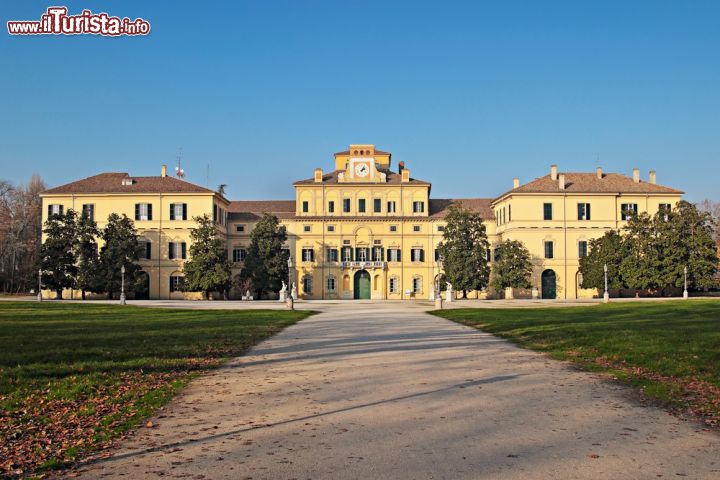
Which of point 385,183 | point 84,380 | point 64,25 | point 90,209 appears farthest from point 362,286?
point 84,380

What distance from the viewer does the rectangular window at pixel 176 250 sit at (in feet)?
210

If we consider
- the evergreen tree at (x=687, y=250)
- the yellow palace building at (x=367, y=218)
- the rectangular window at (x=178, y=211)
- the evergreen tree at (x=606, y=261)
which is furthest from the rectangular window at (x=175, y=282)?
the evergreen tree at (x=687, y=250)

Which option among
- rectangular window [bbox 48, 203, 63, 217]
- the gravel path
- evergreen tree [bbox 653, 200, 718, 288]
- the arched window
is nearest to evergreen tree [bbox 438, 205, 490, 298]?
the arched window

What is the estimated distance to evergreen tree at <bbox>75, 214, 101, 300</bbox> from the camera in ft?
184

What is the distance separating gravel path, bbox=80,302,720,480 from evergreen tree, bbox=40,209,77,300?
50.1 meters

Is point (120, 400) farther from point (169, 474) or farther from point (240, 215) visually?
point (240, 215)

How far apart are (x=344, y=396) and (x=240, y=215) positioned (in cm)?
6286

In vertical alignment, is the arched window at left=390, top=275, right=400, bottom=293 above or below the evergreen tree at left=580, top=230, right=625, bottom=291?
below

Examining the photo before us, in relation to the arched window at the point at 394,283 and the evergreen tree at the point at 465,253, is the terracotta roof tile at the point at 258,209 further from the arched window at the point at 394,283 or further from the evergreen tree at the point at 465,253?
the evergreen tree at the point at 465,253

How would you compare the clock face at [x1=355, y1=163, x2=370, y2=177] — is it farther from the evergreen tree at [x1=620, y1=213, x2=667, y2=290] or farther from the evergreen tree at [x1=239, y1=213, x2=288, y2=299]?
the evergreen tree at [x1=620, y1=213, x2=667, y2=290]

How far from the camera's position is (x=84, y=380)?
10172mm

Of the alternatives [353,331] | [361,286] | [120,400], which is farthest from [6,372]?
[361,286]

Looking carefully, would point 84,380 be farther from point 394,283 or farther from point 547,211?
point 394,283

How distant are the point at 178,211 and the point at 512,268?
104 ft
